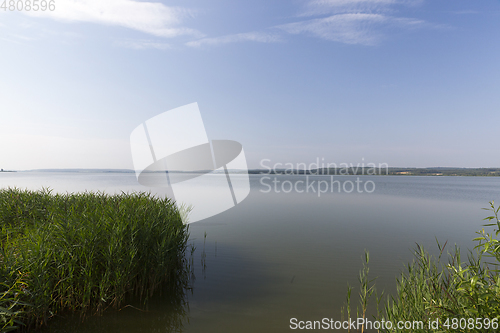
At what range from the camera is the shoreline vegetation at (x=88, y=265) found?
4.62 m

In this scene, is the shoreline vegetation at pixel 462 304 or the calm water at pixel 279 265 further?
the calm water at pixel 279 265

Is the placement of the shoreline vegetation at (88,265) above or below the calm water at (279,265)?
above

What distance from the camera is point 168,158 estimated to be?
11.9m

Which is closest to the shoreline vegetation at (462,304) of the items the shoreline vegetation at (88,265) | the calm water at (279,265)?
the calm water at (279,265)

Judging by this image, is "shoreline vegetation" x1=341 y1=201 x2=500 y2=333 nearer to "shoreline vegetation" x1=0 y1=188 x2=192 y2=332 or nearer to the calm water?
the calm water

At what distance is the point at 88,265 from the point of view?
5.45 metres

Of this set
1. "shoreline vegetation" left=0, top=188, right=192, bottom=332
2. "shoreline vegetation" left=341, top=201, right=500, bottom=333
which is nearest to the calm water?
"shoreline vegetation" left=0, top=188, right=192, bottom=332

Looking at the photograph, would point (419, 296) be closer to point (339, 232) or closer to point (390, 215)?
point (339, 232)

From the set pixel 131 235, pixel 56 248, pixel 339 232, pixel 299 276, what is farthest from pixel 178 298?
pixel 339 232

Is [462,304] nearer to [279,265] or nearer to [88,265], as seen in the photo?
[279,265]

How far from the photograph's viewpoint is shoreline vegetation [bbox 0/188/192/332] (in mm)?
4625

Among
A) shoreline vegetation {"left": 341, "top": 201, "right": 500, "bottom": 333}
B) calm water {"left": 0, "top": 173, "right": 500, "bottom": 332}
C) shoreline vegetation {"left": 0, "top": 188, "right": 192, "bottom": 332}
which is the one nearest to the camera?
shoreline vegetation {"left": 341, "top": 201, "right": 500, "bottom": 333}

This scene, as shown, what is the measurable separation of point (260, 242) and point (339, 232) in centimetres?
441

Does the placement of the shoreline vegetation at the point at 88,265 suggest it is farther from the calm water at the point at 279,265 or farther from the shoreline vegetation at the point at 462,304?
the shoreline vegetation at the point at 462,304
